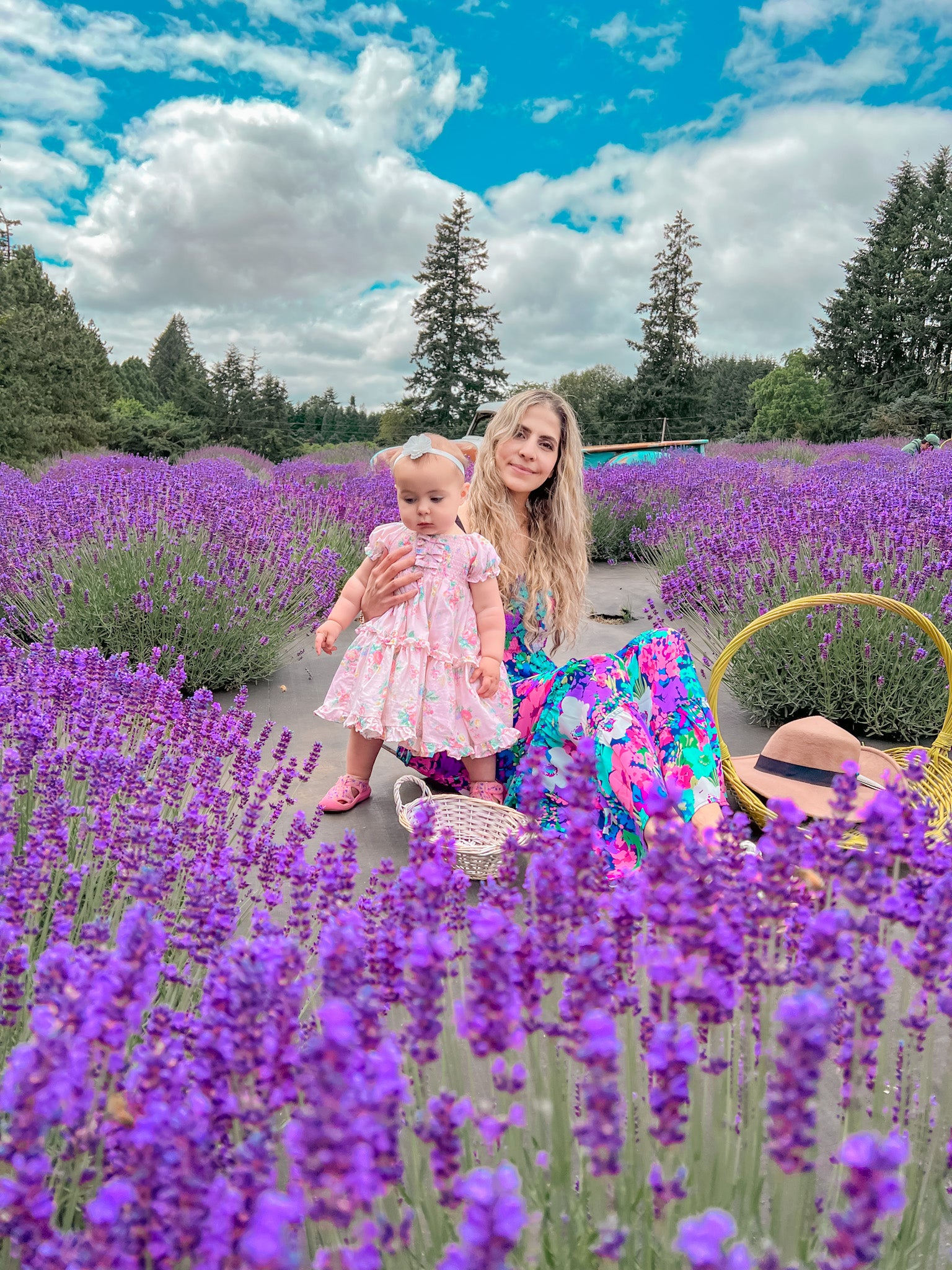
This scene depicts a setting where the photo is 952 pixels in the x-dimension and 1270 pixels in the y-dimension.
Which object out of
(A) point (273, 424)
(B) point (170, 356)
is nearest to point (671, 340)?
(A) point (273, 424)

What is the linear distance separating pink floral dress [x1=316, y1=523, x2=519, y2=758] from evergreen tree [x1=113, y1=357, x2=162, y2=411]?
137ft

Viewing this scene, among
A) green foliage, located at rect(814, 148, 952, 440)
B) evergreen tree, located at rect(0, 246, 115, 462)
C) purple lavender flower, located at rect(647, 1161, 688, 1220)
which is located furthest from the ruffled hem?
green foliage, located at rect(814, 148, 952, 440)

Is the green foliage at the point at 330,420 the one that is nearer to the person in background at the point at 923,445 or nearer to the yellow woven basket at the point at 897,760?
the person in background at the point at 923,445

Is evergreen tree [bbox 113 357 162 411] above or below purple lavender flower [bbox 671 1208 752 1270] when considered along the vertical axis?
above

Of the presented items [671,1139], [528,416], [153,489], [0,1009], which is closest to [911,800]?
[671,1139]

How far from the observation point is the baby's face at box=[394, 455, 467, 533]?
8.45ft

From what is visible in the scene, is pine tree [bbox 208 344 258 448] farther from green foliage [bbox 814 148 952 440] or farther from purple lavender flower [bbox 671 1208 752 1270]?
purple lavender flower [bbox 671 1208 752 1270]

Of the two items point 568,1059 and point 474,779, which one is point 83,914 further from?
point 474,779

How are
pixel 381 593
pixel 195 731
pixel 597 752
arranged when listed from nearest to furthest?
pixel 195 731 → pixel 597 752 → pixel 381 593

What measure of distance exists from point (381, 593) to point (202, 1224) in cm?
226

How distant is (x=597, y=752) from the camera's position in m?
2.31

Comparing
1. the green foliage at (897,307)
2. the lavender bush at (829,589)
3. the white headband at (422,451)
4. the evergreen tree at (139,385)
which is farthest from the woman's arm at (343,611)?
the evergreen tree at (139,385)

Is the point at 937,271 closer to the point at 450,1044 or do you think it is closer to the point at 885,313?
the point at 885,313

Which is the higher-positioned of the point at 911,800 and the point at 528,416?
the point at 528,416
